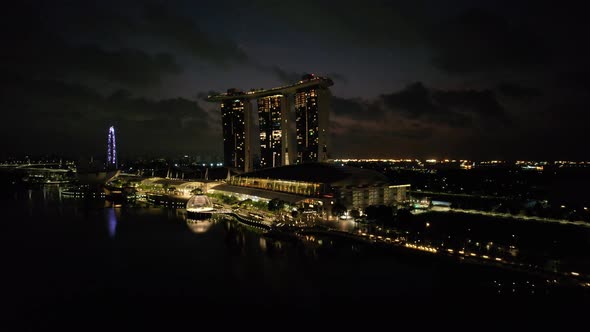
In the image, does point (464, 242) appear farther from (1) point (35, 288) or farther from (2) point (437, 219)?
(1) point (35, 288)

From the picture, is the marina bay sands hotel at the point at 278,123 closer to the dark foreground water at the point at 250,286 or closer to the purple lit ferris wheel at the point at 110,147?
the purple lit ferris wheel at the point at 110,147

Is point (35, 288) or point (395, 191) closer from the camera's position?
point (35, 288)

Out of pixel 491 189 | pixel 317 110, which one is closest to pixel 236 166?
pixel 317 110

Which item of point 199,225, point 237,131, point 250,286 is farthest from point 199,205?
point 237,131

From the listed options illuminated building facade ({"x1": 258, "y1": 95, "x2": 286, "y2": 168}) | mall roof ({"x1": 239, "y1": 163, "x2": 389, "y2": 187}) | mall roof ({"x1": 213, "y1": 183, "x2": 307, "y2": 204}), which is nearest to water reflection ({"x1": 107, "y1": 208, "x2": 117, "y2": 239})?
mall roof ({"x1": 213, "y1": 183, "x2": 307, "y2": 204})

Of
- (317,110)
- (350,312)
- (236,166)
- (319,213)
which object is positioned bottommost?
(350,312)

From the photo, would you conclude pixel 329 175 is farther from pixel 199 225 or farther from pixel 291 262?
pixel 291 262

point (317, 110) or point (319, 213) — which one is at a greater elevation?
point (317, 110)

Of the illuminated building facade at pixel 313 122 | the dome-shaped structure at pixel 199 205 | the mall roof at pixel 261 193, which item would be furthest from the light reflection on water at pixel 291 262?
the illuminated building facade at pixel 313 122
